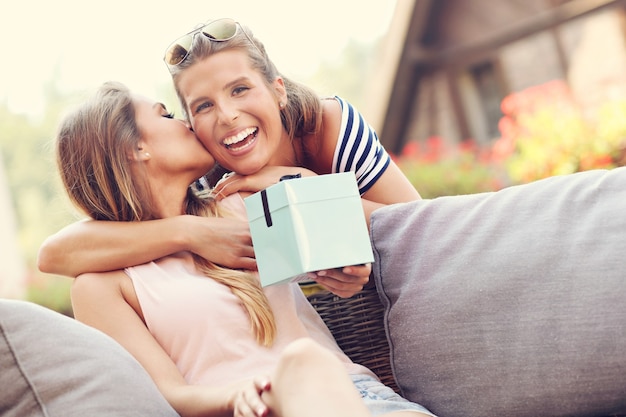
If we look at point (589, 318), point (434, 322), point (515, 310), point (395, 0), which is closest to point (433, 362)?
point (434, 322)

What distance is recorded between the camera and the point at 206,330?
2.09 metres

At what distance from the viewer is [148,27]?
28.6 m

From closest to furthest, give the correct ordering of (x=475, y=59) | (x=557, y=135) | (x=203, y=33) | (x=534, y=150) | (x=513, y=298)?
1. (x=513, y=298)
2. (x=203, y=33)
3. (x=557, y=135)
4. (x=534, y=150)
5. (x=475, y=59)

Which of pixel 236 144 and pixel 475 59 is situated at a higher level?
pixel 236 144

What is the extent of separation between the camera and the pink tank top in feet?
6.82

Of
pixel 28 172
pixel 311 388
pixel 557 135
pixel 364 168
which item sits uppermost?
pixel 364 168

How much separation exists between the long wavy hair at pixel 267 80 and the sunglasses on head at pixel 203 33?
11 mm

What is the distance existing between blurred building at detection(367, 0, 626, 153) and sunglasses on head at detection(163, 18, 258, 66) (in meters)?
8.08

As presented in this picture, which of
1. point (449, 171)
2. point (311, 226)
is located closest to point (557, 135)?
point (449, 171)

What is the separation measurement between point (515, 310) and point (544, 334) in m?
0.09

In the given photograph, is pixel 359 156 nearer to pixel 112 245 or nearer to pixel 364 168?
pixel 364 168

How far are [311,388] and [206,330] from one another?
56 centimetres

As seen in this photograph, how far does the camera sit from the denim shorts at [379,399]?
6.31 ft

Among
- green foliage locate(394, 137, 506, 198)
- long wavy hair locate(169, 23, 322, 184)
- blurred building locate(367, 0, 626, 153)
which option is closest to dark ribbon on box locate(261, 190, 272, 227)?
long wavy hair locate(169, 23, 322, 184)
